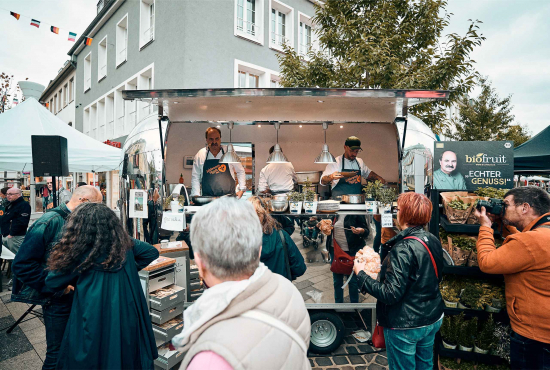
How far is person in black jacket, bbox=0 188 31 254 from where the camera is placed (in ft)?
19.4

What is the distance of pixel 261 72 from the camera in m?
11.5

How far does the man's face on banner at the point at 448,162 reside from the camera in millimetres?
3066

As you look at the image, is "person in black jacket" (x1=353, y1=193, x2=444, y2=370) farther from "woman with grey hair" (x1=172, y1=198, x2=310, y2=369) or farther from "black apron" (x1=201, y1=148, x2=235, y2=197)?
"black apron" (x1=201, y1=148, x2=235, y2=197)

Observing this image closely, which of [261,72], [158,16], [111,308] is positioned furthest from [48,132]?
[261,72]

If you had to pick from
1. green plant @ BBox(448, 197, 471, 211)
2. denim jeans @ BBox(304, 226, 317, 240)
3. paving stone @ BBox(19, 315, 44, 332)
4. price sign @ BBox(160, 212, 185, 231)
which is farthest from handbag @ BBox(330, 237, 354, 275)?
paving stone @ BBox(19, 315, 44, 332)

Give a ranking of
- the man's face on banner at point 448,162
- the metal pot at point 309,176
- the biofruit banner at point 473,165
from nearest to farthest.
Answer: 1. the biofruit banner at point 473,165
2. the man's face on banner at point 448,162
3. the metal pot at point 309,176

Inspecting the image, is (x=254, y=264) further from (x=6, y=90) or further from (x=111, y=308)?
(x=6, y=90)

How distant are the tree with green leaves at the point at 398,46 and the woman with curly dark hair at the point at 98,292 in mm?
5334

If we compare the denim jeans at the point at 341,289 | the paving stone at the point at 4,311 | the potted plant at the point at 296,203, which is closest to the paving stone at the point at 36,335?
the paving stone at the point at 4,311

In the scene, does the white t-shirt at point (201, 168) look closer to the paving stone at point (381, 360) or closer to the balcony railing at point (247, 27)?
the paving stone at point (381, 360)

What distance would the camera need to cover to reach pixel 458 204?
9.34 feet

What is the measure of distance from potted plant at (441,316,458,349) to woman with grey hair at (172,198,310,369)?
8.10ft

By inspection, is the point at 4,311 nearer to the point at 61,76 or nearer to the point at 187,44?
the point at 187,44

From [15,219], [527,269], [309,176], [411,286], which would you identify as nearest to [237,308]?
[411,286]
